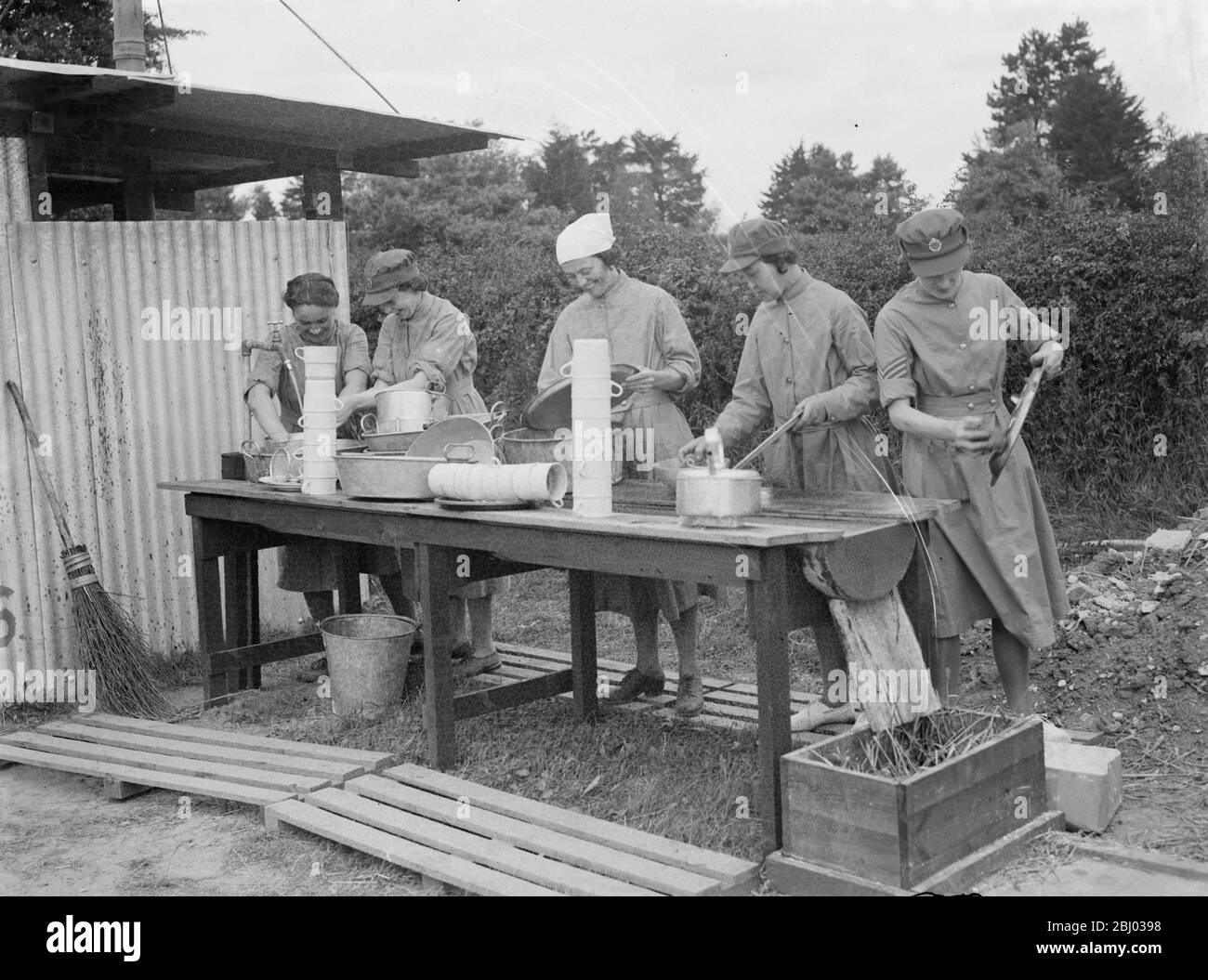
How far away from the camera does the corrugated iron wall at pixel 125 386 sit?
6.55 metres

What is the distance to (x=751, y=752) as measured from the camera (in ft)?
15.9

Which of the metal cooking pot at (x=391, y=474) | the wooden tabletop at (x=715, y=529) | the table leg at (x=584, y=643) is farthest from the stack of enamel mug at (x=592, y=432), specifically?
the table leg at (x=584, y=643)

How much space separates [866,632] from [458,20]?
15.9 ft

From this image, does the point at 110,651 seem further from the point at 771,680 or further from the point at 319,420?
the point at 771,680

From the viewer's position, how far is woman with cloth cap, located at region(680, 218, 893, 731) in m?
4.75

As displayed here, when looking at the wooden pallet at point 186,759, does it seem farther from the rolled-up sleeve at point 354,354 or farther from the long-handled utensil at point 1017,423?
the long-handled utensil at point 1017,423

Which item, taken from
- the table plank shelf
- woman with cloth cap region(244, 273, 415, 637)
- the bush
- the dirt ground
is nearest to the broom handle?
the table plank shelf

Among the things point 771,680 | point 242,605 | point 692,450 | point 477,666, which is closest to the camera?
point 771,680

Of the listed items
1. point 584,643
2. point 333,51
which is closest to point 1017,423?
point 584,643

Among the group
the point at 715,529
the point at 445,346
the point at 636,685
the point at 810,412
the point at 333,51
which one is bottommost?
the point at 636,685

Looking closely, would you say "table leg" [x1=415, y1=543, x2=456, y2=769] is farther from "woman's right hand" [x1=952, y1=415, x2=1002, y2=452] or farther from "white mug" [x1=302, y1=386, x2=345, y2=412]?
"woman's right hand" [x1=952, y1=415, x2=1002, y2=452]

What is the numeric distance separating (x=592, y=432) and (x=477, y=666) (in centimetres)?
252
